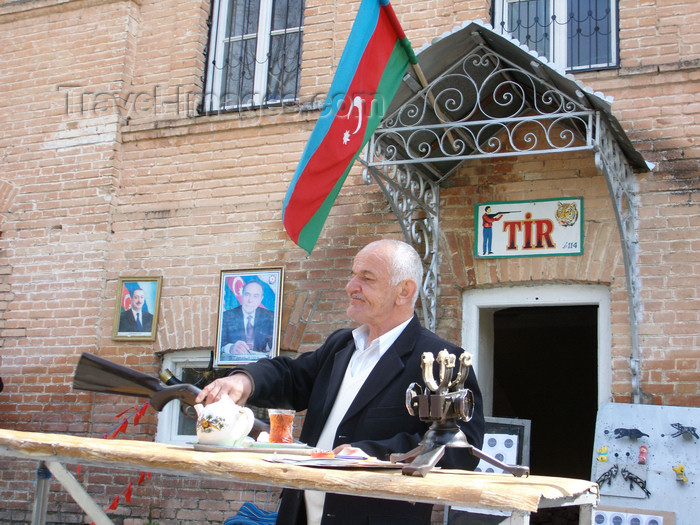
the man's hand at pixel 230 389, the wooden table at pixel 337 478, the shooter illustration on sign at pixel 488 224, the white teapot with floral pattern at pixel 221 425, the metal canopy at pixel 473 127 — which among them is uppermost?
the metal canopy at pixel 473 127

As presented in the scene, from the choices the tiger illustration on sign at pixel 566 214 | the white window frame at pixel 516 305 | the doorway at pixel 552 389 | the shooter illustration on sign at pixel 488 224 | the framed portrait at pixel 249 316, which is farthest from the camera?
the doorway at pixel 552 389

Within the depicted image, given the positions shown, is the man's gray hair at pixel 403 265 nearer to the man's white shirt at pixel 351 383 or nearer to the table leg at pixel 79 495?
the man's white shirt at pixel 351 383

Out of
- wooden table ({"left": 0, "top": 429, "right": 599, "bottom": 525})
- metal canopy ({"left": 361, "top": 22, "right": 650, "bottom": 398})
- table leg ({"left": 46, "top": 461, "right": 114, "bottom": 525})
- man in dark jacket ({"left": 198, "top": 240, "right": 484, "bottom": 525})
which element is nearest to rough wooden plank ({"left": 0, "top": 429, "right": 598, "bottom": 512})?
wooden table ({"left": 0, "top": 429, "right": 599, "bottom": 525})

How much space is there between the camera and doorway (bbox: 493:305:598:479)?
9.67 metres

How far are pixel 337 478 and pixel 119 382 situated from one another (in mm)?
1034

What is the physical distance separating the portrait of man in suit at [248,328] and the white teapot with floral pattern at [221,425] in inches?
150

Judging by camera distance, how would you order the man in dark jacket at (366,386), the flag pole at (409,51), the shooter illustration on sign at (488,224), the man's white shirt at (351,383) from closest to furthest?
the man in dark jacket at (366,386)
the man's white shirt at (351,383)
the flag pole at (409,51)
the shooter illustration on sign at (488,224)

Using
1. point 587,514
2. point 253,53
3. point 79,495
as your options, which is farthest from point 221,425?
point 253,53

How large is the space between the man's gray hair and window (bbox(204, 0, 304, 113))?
3.84 m

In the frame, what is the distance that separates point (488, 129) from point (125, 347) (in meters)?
3.47

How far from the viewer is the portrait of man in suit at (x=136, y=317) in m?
6.82

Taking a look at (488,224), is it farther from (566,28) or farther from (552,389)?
(552,389)

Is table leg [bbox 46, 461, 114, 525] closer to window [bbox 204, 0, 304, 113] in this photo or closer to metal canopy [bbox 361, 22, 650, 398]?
metal canopy [bbox 361, 22, 650, 398]

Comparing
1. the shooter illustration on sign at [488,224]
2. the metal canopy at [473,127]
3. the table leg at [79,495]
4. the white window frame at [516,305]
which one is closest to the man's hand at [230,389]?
the table leg at [79,495]
